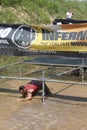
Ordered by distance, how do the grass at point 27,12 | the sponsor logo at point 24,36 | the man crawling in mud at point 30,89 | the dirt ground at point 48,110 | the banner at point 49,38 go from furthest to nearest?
the grass at point 27,12 < the sponsor logo at point 24,36 < the banner at point 49,38 < the man crawling in mud at point 30,89 < the dirt ground at point 48,110

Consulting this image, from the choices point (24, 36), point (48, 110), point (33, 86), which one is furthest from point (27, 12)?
point (48, 110)

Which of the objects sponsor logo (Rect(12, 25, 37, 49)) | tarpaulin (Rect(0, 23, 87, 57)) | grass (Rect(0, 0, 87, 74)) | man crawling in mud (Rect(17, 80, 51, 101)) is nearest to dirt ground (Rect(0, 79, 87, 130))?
man crawling in mud (Rect(17, 80, 51, 101))

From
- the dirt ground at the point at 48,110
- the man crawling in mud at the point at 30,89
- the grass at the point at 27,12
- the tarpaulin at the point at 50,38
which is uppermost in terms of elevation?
the grass at the point at 27,12

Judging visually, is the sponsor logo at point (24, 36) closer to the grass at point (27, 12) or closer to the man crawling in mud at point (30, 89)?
the man crawling in mud at point (30, 89)

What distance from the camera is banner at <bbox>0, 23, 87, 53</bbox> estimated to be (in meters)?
11.7

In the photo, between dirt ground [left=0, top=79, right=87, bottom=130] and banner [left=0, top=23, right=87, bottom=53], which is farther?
banner [left=0, top=23, right=87, bottom=53]

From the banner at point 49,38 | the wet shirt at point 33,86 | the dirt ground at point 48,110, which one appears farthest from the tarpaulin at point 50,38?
the dirt ground at point 48,110

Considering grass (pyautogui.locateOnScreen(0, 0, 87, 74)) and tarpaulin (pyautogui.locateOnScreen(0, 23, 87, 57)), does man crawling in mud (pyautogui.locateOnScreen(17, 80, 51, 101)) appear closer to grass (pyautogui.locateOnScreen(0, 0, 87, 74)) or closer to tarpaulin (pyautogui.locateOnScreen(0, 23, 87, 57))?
tarpaulin (pyautogui.locateOnScreen(0, 23, 87, 57))

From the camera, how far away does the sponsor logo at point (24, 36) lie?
11.9 meters

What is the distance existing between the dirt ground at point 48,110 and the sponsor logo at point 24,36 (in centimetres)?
142

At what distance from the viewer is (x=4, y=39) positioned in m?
12.3

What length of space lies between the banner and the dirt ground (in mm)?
1318

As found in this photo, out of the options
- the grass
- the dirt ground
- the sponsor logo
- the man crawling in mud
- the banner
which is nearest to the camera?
the dirt ground

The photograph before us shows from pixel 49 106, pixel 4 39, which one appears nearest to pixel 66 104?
pixel 49 106
